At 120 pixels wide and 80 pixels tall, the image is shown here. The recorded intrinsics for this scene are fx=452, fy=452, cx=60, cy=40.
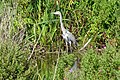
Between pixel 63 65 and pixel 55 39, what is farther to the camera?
pixel 55 39

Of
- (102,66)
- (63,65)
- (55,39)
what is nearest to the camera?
(102,66)

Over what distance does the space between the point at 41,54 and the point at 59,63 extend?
1.24 meters

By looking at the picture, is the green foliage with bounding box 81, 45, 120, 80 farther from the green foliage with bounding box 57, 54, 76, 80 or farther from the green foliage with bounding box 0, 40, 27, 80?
the green foliage with bounding box 0, 40, 27, 80

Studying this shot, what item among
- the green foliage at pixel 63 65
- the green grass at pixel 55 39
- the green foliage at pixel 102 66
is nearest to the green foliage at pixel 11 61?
the green grass at pixel 55 39

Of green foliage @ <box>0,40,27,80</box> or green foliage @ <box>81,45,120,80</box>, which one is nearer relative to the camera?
green foliage @ <box>81,45,120,80</box>

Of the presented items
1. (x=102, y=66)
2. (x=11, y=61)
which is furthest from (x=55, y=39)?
(x=102, y=66)

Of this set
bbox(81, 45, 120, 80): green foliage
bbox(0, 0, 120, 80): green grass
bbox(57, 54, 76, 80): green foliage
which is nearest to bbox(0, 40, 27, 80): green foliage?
bbox(0, 0, 120, 80): green grass

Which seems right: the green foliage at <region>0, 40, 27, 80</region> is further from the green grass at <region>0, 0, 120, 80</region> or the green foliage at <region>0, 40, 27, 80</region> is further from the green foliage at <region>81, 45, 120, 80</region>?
the green foliage at <region>81, 45, 120, 80</region>

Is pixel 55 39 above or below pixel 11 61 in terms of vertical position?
below

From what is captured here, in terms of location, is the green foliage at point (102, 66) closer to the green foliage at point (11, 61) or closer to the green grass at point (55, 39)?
the green grass at point (55, 39)

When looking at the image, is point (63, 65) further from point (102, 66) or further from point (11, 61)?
point (11, 61)

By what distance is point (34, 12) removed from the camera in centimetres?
589

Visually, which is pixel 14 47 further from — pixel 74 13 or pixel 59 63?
pixel 74 13

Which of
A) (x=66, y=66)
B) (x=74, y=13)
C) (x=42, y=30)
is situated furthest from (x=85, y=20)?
(x=66, y=66)
